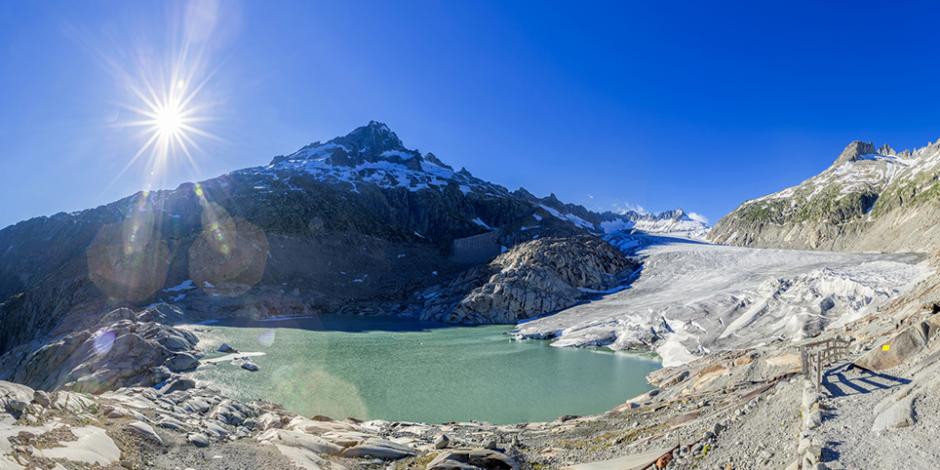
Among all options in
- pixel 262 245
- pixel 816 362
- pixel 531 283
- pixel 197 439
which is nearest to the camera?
pixel 816 362

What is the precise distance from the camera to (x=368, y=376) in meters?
39.5

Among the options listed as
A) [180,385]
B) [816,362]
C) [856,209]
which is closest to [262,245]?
[180,385]

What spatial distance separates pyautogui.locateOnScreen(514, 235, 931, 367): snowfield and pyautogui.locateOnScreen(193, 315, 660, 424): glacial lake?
4.36m

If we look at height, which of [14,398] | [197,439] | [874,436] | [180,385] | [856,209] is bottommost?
[180,385]

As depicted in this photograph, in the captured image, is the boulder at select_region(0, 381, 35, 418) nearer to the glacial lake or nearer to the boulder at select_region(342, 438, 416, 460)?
the boulder at select_region(342, 438, 416, 460)

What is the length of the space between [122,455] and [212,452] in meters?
2.88

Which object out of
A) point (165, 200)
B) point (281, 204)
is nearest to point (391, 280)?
point (281, 204)

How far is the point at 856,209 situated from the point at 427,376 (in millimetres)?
127193

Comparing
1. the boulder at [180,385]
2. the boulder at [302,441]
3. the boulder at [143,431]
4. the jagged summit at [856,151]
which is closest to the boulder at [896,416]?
the boulder at [302,441]

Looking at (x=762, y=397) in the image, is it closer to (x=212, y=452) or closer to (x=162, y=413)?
(x=212, y=452)

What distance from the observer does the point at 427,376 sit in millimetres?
39312

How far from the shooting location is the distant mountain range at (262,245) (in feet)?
281

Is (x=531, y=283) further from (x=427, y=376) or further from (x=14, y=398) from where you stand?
(x=14, y=398)

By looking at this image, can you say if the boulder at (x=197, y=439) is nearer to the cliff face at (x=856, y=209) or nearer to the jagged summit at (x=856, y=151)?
the cliff face at (x=856, y=209)
